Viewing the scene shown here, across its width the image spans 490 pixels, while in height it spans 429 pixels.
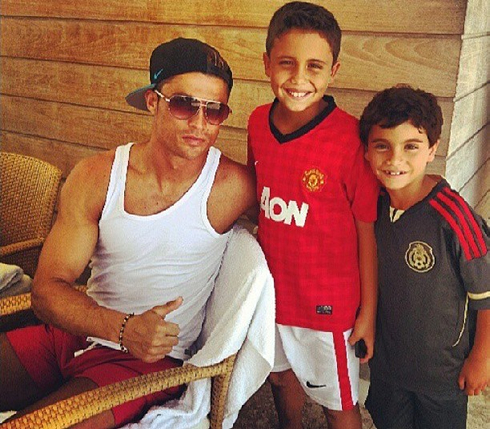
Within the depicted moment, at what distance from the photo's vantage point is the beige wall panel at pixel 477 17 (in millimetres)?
1850

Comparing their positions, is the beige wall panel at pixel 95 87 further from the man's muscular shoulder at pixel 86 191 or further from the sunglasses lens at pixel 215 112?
the man's muscular shoulder at pixel 86 191

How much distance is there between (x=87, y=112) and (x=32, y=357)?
62.8 inches

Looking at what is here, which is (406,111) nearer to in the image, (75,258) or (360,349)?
(360,349)

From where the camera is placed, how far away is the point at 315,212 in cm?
163

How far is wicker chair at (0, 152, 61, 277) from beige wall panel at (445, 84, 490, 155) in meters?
1.46

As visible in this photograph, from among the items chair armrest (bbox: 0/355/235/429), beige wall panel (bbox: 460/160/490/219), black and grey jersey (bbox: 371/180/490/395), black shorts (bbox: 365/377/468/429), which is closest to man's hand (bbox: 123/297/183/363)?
chair armrest (bbox: 0/355/235/429)

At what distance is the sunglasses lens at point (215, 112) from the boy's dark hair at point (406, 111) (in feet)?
1.25

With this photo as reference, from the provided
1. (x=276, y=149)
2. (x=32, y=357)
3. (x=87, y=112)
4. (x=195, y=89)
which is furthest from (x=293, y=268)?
(x=87, y=112)

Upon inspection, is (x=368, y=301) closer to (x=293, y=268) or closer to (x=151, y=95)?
(x=293, y=268)

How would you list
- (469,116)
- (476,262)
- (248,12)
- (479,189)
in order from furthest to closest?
(479,189), (248,12), (469,116), (476,262)

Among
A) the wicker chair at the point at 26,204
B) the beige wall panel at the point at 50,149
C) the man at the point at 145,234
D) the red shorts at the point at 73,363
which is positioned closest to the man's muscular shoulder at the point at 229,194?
the man at the point at 145,234

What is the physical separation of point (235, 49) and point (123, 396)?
1489 millimetres

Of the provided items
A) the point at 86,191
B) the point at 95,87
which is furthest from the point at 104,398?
the point at 95,87

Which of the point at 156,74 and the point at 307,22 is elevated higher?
the point at 307,22
